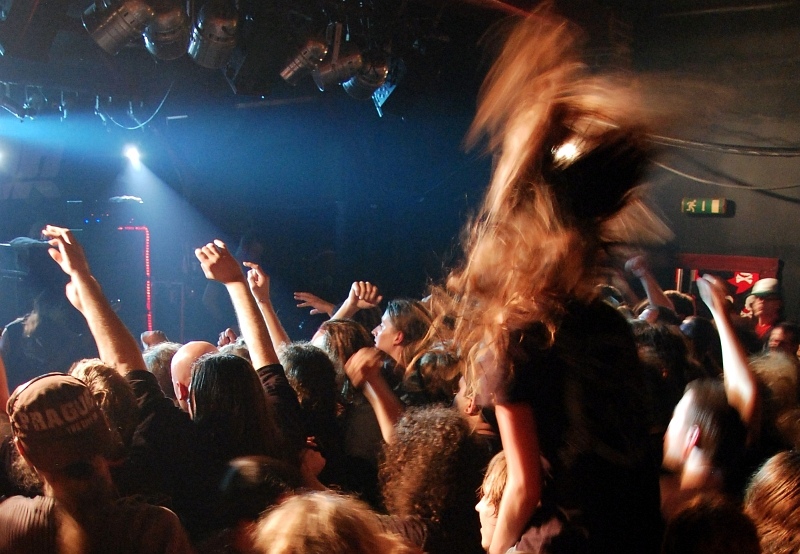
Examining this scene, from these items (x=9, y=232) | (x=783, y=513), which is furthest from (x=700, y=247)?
(x=9, y=232)

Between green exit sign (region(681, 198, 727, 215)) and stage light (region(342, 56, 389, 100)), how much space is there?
2628mm

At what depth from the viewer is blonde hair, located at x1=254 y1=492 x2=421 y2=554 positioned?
107 cm

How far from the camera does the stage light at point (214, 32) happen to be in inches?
150

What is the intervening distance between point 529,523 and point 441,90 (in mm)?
5124

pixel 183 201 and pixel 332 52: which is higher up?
pixel 332 52

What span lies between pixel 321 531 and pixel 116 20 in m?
3.30

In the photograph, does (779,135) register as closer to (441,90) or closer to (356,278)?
(441,90)

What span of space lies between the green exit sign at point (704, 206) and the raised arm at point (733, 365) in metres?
3.67

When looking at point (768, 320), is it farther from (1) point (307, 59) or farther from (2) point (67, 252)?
(2) point (67, 252)

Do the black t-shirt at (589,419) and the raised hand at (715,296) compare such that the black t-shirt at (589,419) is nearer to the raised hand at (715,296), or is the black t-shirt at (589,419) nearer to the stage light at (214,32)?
the raised hand at (715,296)

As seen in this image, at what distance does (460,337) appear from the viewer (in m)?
1.25

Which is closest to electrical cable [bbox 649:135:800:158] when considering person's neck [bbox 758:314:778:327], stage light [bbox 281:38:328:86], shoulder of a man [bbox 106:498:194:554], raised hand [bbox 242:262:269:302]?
person's neck [bbox 758:314:778:327]

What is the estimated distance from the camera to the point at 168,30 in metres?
3.69

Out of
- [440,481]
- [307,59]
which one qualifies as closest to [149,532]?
[440,481]
